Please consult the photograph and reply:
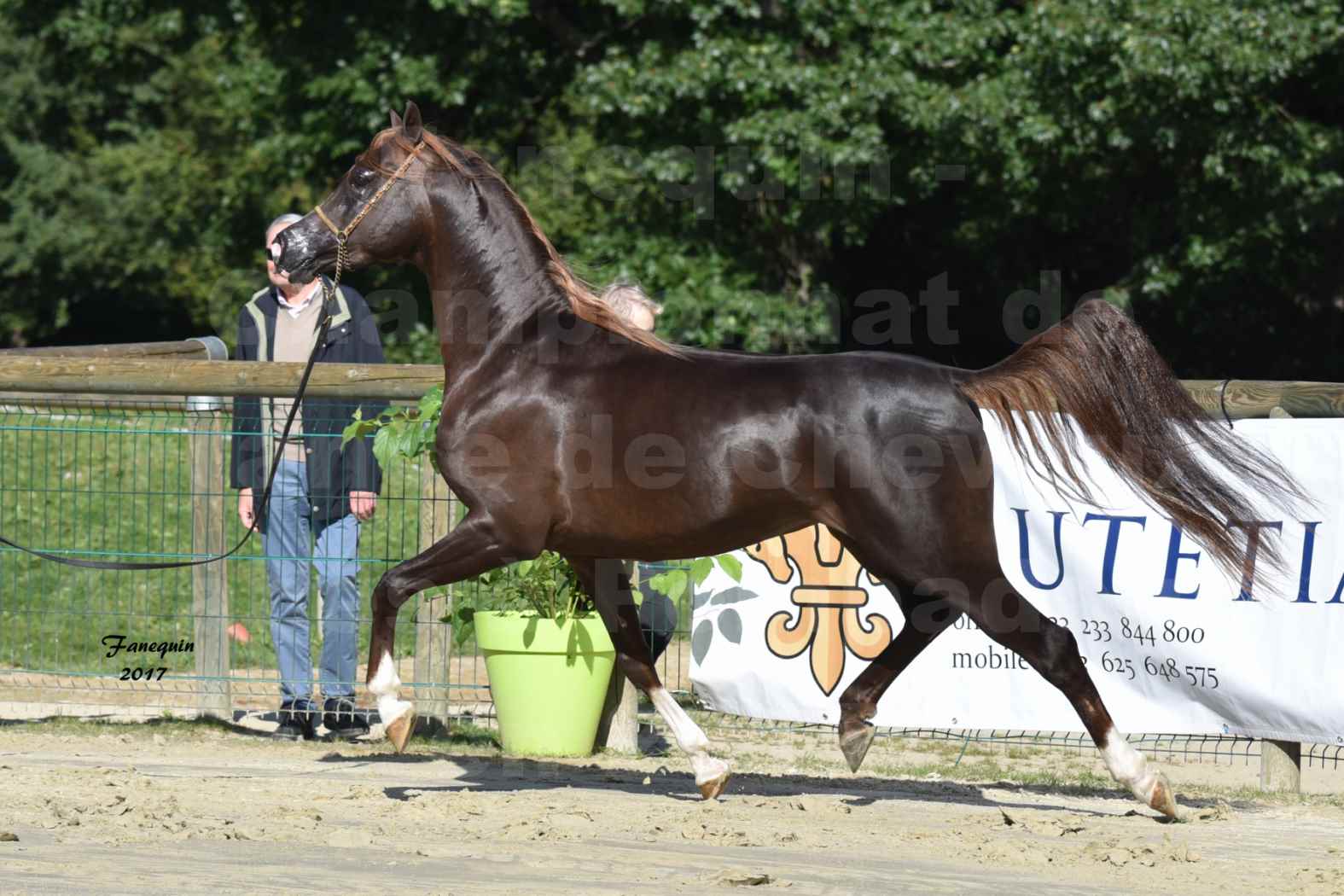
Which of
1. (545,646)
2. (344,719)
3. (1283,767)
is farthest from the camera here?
(344,719)

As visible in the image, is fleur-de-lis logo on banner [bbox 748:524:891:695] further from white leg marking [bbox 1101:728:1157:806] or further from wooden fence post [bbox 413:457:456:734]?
white leg marking [bbox 1101:728:1157:806]

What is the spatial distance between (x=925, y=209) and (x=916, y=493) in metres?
15.0

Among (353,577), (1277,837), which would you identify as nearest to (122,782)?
(353,577)

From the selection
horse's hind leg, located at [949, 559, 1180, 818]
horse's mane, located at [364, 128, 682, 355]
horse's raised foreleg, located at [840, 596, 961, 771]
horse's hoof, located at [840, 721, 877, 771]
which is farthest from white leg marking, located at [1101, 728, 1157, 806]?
horse's mane, located at [364, 128, 682, 355]

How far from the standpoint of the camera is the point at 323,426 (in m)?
7.30

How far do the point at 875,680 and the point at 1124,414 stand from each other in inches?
Result: 50.8

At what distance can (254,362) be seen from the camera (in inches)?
273

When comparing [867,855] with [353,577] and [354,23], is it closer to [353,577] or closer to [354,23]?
[353,577]

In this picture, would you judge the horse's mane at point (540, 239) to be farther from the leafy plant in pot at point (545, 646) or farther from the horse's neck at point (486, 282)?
the leafy plant in pot at point (545, 646)

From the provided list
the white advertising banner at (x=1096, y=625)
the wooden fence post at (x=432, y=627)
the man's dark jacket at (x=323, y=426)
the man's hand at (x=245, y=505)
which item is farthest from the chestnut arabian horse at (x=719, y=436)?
the man's hand at (x=245, y=505)

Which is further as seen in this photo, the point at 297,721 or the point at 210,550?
the point at 210,550

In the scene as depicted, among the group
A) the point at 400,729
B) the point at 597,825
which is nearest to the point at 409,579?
the point at 400,729

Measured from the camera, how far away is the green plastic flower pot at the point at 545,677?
22.3 ft

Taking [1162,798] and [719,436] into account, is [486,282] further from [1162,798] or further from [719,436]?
[1162,798]
